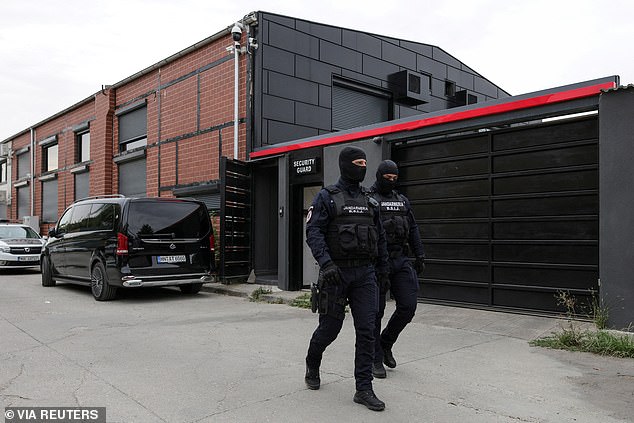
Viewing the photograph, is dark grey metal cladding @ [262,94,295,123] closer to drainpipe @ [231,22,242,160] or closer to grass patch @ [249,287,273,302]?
drainpipe @ [231,22,242,160]

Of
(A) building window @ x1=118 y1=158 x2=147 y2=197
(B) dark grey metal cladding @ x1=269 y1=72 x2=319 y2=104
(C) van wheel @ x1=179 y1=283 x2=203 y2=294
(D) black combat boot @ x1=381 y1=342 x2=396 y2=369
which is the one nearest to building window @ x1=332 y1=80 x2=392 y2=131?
(B) dark grey metal cladding @ x1=269 y1=72 x2=319 y2=104

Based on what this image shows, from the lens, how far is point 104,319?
300 inches

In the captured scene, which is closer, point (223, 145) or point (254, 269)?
point (254, 269)

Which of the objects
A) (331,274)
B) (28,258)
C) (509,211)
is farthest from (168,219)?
(28,258)

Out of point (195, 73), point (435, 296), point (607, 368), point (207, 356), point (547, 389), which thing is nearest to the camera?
point (547, 389)

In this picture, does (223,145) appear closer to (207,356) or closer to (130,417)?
(207,356)

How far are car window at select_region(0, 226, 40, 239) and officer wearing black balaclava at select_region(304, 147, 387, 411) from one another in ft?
48.1

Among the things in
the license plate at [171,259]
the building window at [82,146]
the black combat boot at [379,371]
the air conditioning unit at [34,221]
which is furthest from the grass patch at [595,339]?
the air conditioning unit at [34,221]

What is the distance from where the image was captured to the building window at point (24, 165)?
25594 mm

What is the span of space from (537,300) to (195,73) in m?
10.3

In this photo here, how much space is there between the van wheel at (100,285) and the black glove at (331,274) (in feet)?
21.7

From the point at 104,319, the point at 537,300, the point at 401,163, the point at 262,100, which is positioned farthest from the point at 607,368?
the point at 262,100

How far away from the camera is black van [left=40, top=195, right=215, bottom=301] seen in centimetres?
909

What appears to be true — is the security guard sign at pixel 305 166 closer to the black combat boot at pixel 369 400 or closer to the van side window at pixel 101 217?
the van side window at pixel 101 217
